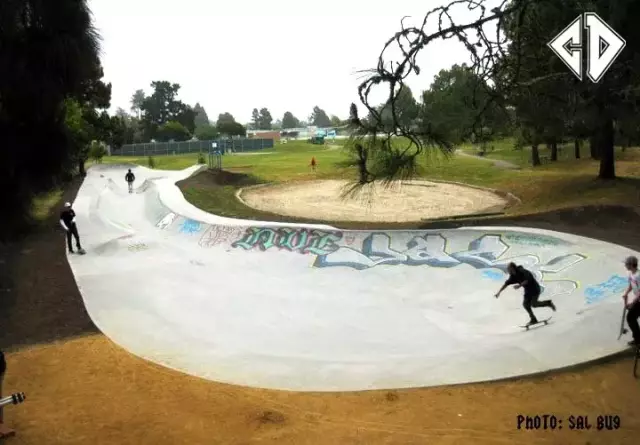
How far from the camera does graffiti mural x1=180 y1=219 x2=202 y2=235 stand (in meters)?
21.4

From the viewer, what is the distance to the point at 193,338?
38.4 ft

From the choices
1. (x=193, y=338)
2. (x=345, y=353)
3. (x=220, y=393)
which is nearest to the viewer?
(x=220, y=393)

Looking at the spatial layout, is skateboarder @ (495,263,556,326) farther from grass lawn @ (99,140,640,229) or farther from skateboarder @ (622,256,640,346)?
grass lawn @ (99,140,640,229)

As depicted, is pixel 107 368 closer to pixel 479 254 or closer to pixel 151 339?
pixel 151 339

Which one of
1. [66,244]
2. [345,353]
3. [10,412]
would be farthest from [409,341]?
[66,244]

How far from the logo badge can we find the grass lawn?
13.0 feet

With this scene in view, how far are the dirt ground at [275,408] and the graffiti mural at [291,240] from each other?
8326 millimetres

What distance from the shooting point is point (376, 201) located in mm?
30625

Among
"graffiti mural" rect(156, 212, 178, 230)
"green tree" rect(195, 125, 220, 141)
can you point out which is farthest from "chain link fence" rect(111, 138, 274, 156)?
"graffiti mural" rect(156, 212, 178, 230)

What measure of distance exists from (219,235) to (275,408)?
12.5 metres

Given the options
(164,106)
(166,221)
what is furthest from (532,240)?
(164,106)

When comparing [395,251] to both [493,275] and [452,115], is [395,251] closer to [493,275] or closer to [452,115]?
[493,275]

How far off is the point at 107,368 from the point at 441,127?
7627 millimetres

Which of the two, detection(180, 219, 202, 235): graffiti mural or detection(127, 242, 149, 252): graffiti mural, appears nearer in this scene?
detection(127, 242, 149, 252): graffiti mural
